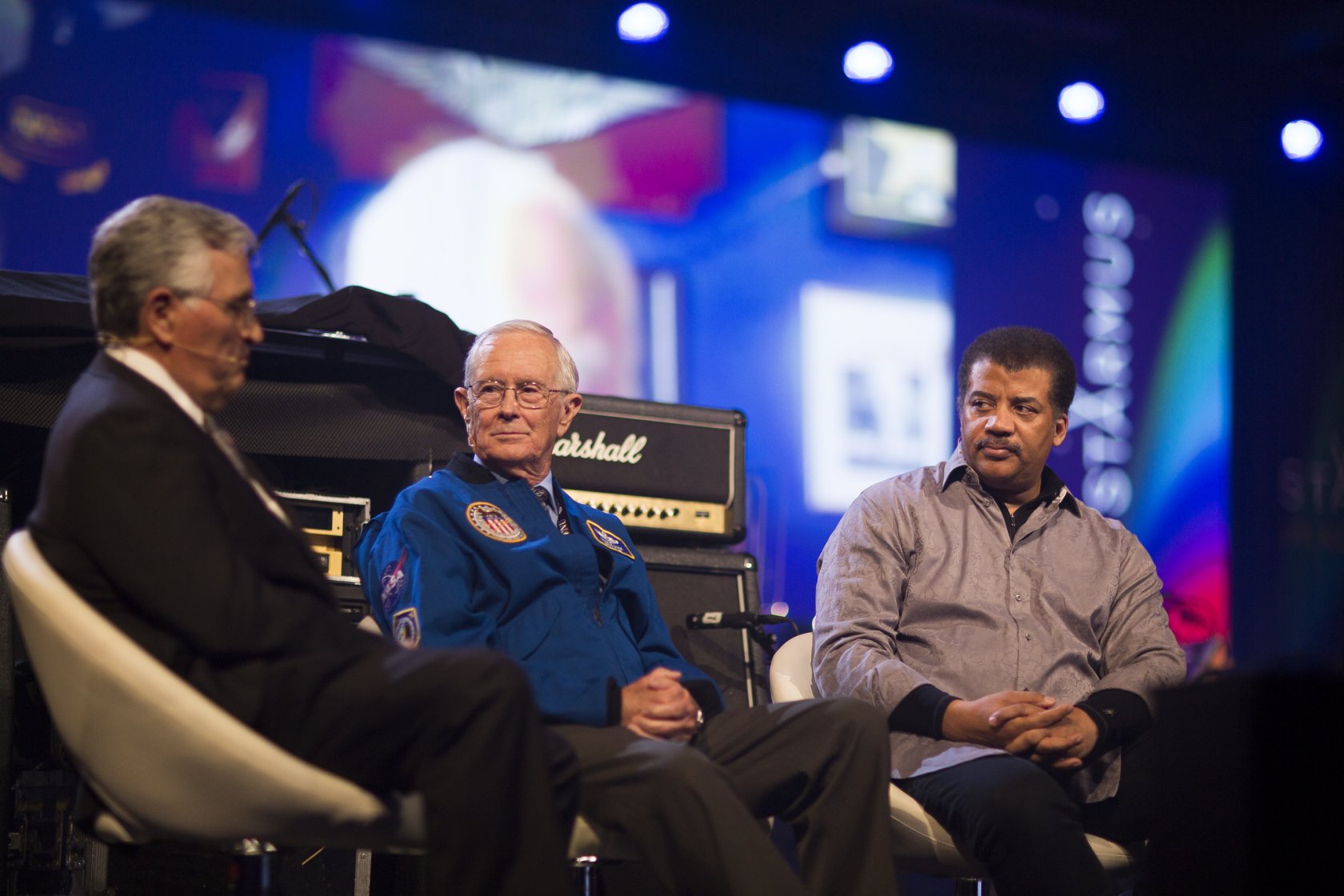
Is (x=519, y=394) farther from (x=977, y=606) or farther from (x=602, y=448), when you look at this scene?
(x=977, y=606)

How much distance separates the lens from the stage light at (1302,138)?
19.7 feet

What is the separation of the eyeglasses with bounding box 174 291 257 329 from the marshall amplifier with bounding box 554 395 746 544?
1346 mm

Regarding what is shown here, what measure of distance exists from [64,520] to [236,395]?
4.00 ft

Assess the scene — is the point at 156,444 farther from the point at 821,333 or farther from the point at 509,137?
the point at 821,333

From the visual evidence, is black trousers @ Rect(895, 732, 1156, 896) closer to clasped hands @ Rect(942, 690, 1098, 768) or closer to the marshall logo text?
clasped hands @ Rect(942, 690, 1098, 768)

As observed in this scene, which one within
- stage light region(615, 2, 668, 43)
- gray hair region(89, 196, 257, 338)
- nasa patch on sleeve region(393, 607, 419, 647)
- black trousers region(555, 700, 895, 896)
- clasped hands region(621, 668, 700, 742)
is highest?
stage light region(615, 2, 668, 43)

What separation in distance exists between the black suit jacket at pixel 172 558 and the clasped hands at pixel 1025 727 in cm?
107

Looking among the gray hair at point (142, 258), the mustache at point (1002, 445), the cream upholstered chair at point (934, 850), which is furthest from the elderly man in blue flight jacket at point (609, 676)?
the mustache at point (1002, 445)

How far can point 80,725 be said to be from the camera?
5.28 ft

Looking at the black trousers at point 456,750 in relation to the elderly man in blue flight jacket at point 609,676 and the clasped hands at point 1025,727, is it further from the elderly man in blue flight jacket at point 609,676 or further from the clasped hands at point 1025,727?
the clasped hands at point 1025,727

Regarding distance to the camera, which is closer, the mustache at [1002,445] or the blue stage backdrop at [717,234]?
the mustache at [1002,445]

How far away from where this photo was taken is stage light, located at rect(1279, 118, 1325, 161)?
601cm

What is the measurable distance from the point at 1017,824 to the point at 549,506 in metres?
1.04

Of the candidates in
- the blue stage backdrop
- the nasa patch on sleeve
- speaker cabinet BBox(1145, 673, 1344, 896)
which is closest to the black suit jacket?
the nasa patch on sleeve
